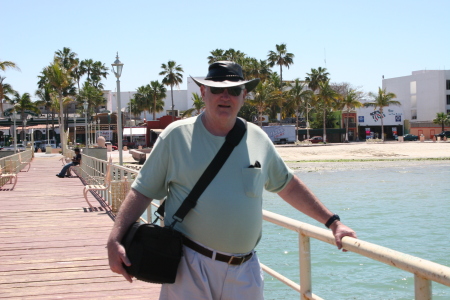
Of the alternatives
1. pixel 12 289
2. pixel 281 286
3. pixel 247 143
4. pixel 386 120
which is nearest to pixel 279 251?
pixel 281 286

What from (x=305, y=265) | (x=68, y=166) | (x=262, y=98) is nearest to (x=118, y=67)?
(x=68, y=166)

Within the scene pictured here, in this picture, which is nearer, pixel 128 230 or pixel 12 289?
pixel 128 230

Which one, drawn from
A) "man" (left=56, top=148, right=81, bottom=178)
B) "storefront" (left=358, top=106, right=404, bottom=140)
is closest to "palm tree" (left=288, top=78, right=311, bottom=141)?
"storefront" (left=358, top=106, right=404, bottom=140)

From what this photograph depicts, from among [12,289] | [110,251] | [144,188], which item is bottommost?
[12,289]

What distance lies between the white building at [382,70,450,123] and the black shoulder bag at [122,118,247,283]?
285ft

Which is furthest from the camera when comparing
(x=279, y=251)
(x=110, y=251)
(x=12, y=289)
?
(x=279, y=251)

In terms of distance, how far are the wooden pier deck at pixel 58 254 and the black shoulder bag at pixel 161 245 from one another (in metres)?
2.53

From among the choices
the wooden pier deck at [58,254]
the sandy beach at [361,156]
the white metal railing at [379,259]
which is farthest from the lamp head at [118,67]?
the sandy beach at [361,156]

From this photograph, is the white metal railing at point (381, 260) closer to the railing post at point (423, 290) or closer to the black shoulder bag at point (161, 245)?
the railing post at point (423, 290)

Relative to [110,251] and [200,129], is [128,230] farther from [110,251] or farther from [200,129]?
[200,129]

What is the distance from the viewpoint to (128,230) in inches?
107

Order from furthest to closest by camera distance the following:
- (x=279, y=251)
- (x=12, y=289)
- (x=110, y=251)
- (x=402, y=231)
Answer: (x=402, y=231) < (x=279, y=251) < (x=12, y=289) < (x=110, y=251)

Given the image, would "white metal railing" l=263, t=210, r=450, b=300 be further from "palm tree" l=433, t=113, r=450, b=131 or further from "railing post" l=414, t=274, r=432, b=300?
"palm tree" l=433, t=113, r=450, b=131

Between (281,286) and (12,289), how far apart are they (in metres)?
6.46
